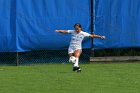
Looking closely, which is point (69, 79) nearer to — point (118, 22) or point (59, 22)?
point (59, 22)

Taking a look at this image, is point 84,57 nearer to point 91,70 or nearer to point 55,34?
point 55,34

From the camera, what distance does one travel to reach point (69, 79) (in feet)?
41.3

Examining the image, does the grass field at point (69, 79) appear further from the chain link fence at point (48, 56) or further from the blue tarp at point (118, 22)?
the blue tarp at point (118, 22)

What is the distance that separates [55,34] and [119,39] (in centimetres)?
232

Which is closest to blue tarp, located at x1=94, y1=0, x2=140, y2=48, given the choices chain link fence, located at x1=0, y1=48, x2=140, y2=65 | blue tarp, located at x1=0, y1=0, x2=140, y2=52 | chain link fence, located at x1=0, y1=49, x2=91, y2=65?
blue tarp, located at x1=0, y1=0, x2=140, y2=52

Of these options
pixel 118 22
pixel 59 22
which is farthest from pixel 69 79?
pixel 118 22

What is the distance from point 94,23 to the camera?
56.6 feet

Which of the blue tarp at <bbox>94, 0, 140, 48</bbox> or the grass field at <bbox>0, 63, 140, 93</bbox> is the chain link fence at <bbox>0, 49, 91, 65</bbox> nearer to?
the grass field at <bbox>0, 63, 140, 93</bbox>

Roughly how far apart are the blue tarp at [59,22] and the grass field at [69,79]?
35.3 inches

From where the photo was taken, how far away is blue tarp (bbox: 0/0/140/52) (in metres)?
16.5

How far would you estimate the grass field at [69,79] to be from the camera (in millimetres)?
10781

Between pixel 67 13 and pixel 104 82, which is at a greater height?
pixel 67 13

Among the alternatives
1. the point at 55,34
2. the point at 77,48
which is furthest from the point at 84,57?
the point at 77,48

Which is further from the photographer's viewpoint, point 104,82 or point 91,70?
point 91,70
